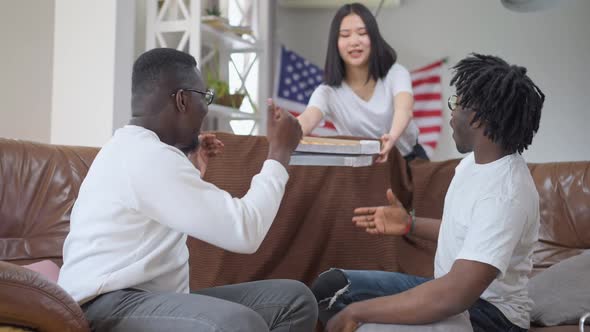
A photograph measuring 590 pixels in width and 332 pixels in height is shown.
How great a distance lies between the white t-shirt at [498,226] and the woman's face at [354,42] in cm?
126

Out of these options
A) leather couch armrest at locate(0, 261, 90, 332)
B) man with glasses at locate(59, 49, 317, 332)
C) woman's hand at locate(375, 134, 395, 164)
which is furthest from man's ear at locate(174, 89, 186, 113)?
woman's hand at locate(375, 134, 395, 164)

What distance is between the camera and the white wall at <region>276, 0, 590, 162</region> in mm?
5172

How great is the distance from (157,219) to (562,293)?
1289 mm

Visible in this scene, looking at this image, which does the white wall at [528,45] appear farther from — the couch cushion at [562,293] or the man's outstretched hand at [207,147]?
the man's outstretched hand at [207,147]

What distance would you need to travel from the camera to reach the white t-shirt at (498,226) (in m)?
1.45

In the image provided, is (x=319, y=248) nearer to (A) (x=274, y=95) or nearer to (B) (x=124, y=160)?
(B) (x=124, y=160)

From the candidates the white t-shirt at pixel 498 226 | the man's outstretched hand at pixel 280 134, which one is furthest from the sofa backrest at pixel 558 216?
the man's outstretched hand at pixel 280 134

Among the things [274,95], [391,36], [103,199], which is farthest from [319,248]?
[391,36]

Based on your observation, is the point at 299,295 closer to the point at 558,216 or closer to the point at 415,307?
the point at 415,307

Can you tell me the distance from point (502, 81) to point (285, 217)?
990 millimetres

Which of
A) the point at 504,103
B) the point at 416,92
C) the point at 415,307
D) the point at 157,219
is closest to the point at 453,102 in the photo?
the point at 504,103

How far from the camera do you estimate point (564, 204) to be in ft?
8.04

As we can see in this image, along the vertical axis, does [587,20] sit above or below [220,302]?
above

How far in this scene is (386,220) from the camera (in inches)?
74.3
